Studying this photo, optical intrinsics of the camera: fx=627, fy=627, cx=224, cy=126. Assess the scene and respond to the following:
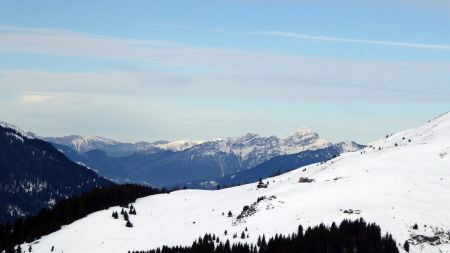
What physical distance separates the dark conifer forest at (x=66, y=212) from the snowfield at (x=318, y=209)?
5580 millimetres

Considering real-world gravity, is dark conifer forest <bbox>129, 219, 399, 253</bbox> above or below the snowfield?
below

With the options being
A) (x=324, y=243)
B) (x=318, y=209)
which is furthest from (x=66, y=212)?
(x=324, y=243)

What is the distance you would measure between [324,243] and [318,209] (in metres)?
22.9

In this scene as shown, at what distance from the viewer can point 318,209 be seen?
118 meters

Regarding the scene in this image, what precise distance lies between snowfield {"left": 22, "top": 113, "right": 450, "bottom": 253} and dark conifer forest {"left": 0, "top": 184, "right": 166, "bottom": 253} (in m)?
5.58

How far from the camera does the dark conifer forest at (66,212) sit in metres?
137

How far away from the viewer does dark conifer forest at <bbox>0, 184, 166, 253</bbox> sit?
137000mm

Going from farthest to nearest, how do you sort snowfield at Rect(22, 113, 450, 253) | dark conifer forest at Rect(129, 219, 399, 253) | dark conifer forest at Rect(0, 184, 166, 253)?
dark conifer forest at Rect(0, 184, 166, 253), snowfield at Rect(22, 113, 450, 253), dark conifer forest at Rect(129, 219, 399, 253)

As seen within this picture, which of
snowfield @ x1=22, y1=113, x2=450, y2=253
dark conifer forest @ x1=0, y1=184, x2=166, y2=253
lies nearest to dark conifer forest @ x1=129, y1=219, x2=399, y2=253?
snowfield @ x1=22, y1=113, x2=450, y2=253

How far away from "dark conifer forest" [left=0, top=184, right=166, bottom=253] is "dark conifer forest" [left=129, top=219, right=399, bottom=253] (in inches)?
1732

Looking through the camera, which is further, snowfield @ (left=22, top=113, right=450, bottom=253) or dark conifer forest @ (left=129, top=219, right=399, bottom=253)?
snowfield @ (left=22, top=113, right=450, bottom=253)

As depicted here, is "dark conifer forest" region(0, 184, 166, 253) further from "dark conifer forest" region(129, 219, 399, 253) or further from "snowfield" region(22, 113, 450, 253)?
"dark conifer forest" region(129, 219, 399, 253)

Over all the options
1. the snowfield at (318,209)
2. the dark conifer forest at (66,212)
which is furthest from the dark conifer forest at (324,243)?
the dark conifer forest at (66,212)

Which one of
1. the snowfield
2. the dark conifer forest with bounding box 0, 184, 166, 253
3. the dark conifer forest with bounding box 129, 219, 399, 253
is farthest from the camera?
the dark conifer forest with bounding box 0, 184, 166, 253
